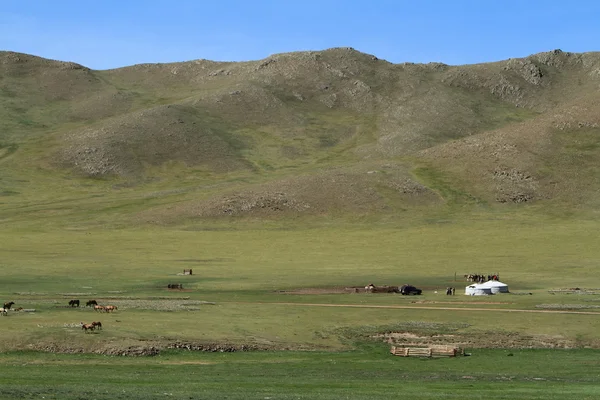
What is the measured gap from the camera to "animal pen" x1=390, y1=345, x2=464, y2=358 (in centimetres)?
5381

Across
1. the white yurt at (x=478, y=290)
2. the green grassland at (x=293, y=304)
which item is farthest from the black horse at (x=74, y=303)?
the white yurt at (x=478, y=290)

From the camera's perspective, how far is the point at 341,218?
185375mm

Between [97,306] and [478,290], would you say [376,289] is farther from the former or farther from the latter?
[97,306]

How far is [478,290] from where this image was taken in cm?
8919

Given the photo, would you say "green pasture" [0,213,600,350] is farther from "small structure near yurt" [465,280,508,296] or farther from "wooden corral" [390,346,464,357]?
"wooden corral" [390,346,464,357]

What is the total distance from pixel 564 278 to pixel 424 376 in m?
65.0

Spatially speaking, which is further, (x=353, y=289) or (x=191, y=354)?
(x=353, y=289)

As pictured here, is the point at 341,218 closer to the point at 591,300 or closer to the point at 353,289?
the point at 353,289

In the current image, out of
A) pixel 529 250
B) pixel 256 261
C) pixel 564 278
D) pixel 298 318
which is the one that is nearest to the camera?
pixel 298 318

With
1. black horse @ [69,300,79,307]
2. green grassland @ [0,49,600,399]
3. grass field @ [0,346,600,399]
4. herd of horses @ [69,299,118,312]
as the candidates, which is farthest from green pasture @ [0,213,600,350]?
grass field @ [0,346,600,399]

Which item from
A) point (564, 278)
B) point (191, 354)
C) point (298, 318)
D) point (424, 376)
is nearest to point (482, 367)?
point (424, 376)

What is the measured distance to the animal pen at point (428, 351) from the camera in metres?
53.8

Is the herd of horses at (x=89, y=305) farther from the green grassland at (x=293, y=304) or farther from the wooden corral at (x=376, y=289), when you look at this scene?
the wooden corral at (x=376, y=289)

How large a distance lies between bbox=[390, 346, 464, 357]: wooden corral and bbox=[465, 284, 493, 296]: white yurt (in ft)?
114
